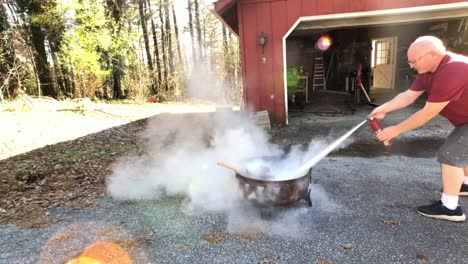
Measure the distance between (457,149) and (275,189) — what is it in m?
1.79

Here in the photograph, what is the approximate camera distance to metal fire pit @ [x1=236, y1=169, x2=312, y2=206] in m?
2.99

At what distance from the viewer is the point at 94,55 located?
476 inches

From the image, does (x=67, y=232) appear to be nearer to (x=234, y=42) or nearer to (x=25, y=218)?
(x=25, y=218)

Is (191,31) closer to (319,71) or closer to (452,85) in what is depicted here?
(319,71)

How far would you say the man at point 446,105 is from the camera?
2.57 metres

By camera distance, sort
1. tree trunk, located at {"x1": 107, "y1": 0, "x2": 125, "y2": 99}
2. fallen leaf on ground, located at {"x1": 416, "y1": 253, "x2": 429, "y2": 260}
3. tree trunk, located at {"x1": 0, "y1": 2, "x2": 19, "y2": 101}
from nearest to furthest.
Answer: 1. fallen leaf on ground, located at {"x1": 416, "y1": 253, "x2": 429, "y2": 260}
2. tree trunk, located at {"x1": 0, "y1": 2, "x2": 19, "y2": 101}
3. tree trunk, located at {"x1": 107, "y1": 0, "x2": 125, "y2": 99}

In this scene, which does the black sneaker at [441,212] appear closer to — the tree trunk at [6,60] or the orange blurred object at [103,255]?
the orange blurred object at [103,255]

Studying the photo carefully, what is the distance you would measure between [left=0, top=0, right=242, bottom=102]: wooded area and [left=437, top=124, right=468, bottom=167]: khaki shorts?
426 inches

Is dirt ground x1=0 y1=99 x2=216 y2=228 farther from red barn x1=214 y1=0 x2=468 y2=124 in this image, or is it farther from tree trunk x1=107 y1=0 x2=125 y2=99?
tree trunk x1=107 y1=0 x2=125 y2=99

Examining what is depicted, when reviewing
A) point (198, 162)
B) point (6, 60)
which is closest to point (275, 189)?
point (198, 162)

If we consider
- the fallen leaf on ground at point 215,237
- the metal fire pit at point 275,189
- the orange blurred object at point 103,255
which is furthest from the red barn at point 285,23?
the orange blurred object at point 103,255

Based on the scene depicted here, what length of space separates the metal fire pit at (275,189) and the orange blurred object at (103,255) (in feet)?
4.43

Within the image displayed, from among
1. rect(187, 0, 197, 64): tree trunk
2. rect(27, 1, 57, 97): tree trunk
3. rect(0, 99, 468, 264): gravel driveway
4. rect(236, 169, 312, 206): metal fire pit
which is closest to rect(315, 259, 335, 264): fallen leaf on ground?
rect(0, 99, 468, 264): gravel driveway

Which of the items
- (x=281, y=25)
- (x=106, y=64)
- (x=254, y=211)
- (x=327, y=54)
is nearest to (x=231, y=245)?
(x=254, y=211)
